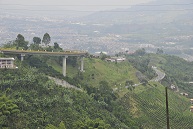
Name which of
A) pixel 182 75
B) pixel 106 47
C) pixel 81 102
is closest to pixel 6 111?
pixel 81 102

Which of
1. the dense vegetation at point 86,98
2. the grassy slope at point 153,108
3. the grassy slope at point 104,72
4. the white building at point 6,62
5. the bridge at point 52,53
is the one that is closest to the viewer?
the dense vegetation at point 86,98

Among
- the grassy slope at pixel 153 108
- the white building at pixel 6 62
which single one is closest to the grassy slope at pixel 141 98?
the grassy slope at pixel 153 108

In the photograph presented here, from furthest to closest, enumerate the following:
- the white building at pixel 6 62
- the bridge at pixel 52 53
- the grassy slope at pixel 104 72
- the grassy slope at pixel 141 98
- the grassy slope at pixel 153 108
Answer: the grassy slope at pixel 104 72
the bridge at pixel 52 53
the grassy slope at pixel 141 98
the grassy slope at pixel 153 108
the white building at pixel 6 62

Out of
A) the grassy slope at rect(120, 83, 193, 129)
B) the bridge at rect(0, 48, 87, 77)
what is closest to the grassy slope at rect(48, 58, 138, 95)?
the bridge at rect(0, 48, 87, 77)

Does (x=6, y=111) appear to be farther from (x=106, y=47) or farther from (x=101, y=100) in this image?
(x=106, y=47)

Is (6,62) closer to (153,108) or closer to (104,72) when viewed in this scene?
(104,72)

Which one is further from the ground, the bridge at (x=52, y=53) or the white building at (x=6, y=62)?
the bridge at (x=52, y=53)

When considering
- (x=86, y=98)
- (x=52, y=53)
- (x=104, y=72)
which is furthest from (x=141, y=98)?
(x=52, y=53)

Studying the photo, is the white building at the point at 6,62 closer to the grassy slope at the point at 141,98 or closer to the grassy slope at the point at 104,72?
the grassy slope at the point at 104,72

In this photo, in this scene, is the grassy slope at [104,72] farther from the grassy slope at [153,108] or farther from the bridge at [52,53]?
the grassy slope at [153,108]

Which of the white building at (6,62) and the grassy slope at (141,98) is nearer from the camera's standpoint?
the white building at (6,62)

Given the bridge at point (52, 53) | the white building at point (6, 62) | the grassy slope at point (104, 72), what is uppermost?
A: the bridge at point (52, 53)
